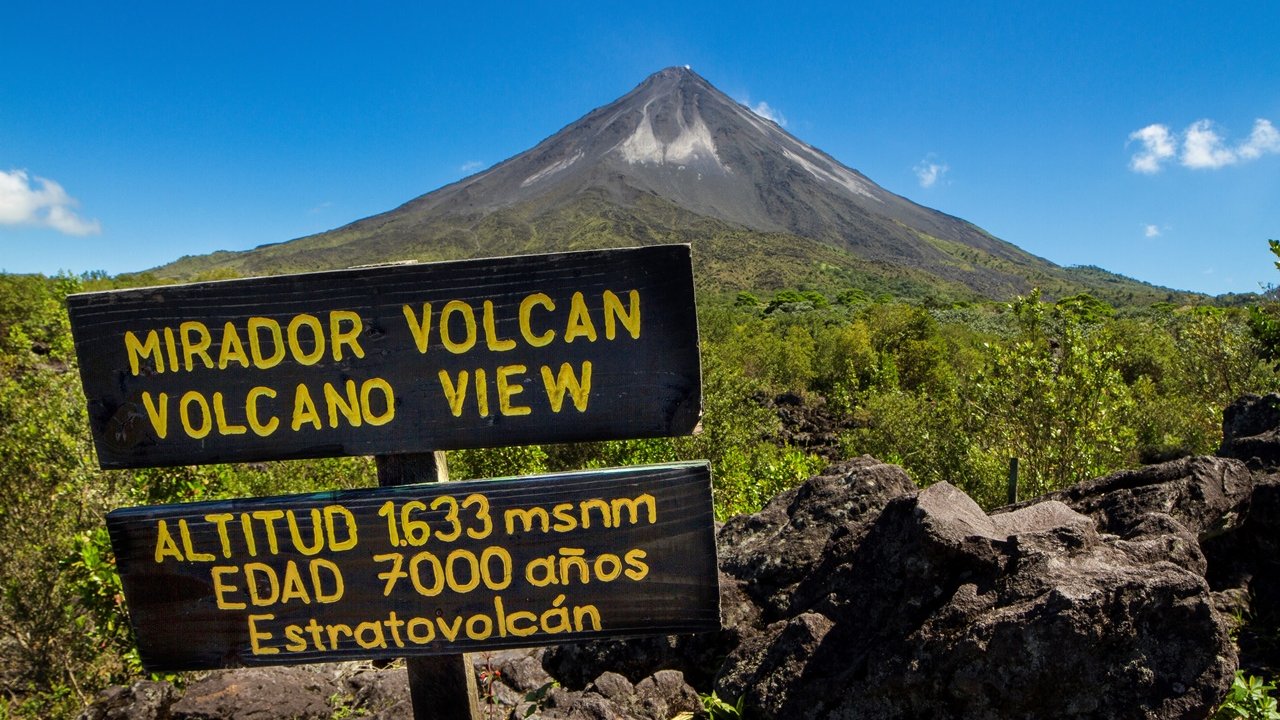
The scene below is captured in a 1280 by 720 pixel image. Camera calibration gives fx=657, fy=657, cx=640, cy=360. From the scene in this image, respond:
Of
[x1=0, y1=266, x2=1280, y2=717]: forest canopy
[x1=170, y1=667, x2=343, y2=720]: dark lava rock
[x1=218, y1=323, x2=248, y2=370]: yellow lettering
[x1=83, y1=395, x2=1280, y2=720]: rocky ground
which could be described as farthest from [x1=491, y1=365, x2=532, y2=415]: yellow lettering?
[x1=0, y1=266, x2=1280, y2=717]: forest canopy

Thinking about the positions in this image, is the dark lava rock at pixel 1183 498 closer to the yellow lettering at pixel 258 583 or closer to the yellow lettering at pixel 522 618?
the yellow lettering at pixel 522 618

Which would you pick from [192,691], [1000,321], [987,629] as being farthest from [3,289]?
[1000,321]

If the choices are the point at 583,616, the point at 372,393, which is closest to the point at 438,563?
the point at 583,616

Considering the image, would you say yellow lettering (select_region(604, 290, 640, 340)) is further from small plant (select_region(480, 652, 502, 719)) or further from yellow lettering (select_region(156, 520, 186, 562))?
small plant (select_region(480, 652, 502, 719))

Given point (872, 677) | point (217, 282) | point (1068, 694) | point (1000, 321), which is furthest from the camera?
point (1000, 321)

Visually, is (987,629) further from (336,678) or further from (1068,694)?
(336,678)

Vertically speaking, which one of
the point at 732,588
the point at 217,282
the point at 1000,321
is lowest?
the point at 1000,321
